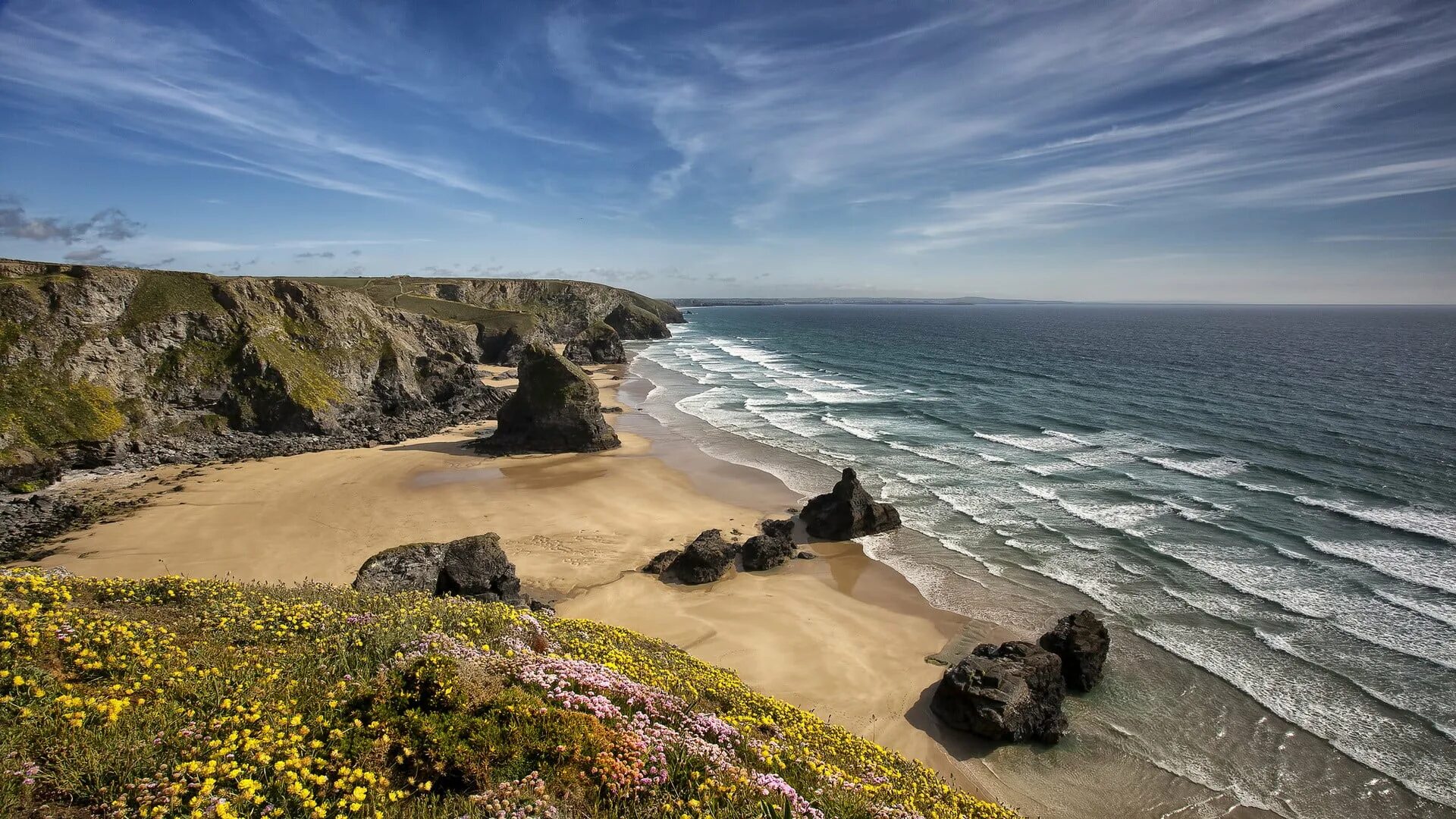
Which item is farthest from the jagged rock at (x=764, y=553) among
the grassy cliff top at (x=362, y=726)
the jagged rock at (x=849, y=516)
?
the grassy cliff top at (x=362, y=726)

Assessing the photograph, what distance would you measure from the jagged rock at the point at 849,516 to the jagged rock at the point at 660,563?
744cm

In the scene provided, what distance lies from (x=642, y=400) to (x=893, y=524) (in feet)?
135

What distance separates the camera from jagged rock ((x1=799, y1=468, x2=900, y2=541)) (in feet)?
98.7

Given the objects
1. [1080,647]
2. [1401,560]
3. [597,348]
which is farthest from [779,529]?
[597,348]

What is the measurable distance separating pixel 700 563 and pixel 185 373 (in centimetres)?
4071

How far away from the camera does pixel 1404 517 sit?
29938 mm

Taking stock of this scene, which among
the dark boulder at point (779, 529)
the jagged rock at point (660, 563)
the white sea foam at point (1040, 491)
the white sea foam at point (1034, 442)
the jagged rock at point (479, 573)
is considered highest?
the jagged rock at point (479, 573)

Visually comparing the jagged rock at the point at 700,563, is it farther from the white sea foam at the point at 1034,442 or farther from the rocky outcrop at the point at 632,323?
the rocky outcrop at the point at 632,323

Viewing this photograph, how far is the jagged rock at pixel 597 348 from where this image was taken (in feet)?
329

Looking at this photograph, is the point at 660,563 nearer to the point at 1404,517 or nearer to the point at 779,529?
the point at 779,529

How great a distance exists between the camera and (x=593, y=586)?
2452 cm

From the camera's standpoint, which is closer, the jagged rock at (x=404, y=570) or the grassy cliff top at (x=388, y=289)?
the jagged rock at (x=404, y=570)

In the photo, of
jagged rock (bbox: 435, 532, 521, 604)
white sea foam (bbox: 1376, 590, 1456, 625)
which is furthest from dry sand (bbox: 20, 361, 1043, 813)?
white sea foam (bbox: 1376, 590, 1456, 625)

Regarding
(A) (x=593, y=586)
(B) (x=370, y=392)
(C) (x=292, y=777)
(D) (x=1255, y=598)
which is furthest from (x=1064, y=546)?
(B) (x=370, y=392)
